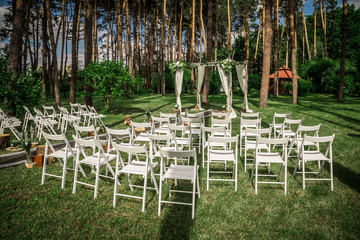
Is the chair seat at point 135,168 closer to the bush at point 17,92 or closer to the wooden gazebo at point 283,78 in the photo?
the bush at point 17,92

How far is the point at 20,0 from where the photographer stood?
31.5 ft

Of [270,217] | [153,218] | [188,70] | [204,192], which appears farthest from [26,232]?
[188,70]

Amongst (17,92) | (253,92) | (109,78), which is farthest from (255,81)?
(17,92)

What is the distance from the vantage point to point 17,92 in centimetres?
698

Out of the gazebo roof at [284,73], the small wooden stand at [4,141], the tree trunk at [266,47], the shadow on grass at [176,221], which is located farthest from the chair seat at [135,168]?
the gazebo roof at [284,73]

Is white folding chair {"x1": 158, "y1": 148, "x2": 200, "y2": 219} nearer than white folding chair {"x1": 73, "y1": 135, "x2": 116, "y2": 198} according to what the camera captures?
Yes

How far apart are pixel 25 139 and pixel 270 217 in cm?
541

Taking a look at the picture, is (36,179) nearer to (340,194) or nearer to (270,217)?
(270,217)

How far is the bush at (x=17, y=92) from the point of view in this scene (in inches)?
274

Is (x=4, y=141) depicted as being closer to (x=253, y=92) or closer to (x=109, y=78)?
(x=109, y=78)

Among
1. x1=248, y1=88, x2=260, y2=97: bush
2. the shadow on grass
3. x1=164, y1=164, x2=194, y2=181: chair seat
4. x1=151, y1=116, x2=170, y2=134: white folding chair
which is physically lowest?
the shadow on grass

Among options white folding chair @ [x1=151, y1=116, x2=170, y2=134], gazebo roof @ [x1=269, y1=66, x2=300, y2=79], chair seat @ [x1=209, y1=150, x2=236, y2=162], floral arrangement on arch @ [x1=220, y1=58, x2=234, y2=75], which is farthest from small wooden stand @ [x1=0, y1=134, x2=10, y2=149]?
gazebo roof @ [x1=269, y1=66, x2=300, y2=79]

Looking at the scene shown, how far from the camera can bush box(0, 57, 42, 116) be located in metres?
6.95

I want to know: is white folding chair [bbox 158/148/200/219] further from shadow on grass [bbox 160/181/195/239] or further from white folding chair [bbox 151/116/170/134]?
white folding chair [bbox 151/116/170/134]
